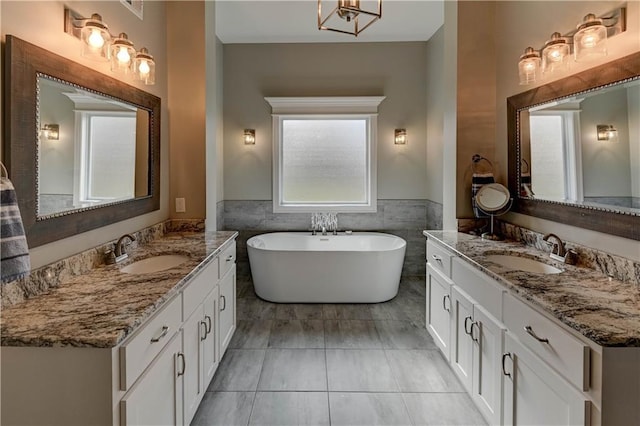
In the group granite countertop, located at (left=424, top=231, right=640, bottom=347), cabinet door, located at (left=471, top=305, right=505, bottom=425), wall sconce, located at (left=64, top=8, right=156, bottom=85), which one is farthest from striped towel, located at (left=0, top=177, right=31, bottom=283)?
cabinet door, located at (left=471, top=305, right=505, bottom=425)

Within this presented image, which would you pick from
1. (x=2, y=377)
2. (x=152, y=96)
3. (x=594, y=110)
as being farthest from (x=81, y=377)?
(x=594, y=110)

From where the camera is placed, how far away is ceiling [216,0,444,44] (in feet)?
13.0

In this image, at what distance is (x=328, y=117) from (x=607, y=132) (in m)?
3.42

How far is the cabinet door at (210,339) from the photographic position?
2246mm

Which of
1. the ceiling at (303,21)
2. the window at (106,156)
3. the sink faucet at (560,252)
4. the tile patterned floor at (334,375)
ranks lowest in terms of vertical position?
the tile patterned floor at (334,375)

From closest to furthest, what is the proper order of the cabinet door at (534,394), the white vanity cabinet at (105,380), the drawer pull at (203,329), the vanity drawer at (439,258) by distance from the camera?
1. the white vanity cabinet at (105,380)
2. the cabinet door at (534,394)
3. the drawer pull at (203,329)
4. the vanity drawer at (439,258)

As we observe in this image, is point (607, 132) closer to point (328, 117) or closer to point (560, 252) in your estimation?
point (560, 252)

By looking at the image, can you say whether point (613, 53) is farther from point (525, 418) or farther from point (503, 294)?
point (525, 418)

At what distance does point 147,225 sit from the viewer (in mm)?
2799

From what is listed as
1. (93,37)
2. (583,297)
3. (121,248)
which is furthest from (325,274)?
(93,37)

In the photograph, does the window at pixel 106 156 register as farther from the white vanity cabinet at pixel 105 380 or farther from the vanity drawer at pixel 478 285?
the vanity drawer at pixel 478 285

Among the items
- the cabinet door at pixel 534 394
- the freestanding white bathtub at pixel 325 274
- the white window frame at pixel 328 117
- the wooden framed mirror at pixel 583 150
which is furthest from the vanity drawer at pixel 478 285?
the white window frame at pixel 328 117

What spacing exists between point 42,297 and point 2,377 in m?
0.40

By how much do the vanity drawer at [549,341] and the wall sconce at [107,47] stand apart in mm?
2325
